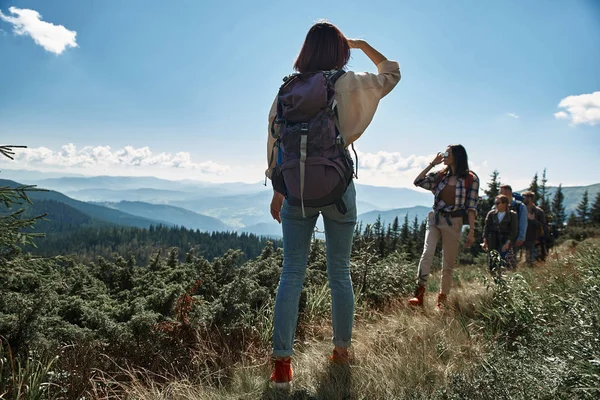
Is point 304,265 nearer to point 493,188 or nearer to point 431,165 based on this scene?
point 431,165

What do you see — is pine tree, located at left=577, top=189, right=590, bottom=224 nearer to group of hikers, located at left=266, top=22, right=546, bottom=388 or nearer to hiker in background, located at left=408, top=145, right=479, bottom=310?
hiker in background, located at left=408, top=145, right=479, bottom=310

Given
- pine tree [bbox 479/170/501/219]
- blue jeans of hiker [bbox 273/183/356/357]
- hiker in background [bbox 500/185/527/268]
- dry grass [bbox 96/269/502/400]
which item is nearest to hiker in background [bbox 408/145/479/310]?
dry grass [bbox 96/269/502/400]

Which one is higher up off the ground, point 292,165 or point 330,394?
point 292,165

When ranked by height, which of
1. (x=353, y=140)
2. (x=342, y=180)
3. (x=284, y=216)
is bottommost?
(x=284, y=216)

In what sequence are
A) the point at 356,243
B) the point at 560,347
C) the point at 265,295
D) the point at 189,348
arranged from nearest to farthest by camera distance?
1. the point at 560,347
2. the point at 189,348
3. the point at 265,295
4. the point at 356,243

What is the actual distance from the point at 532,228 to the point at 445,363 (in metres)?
8.93

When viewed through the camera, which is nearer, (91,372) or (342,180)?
(342,180)

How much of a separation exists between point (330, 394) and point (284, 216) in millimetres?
1103

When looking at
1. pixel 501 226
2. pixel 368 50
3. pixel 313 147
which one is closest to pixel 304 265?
pixel 313 147

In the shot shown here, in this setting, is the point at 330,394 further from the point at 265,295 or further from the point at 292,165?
the point at 265,295

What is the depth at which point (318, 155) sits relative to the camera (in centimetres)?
205

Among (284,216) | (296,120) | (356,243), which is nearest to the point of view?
(296,120)

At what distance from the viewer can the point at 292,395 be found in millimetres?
2066

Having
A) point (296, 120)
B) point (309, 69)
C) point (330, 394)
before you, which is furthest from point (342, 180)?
point (330, 394)
